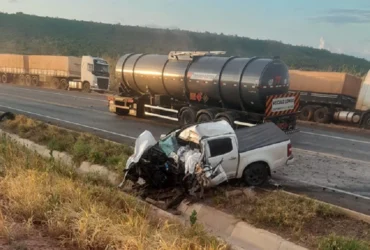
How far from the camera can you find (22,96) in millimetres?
34188

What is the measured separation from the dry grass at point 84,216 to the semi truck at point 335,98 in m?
16.2

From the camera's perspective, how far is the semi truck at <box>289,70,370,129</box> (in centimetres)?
2266

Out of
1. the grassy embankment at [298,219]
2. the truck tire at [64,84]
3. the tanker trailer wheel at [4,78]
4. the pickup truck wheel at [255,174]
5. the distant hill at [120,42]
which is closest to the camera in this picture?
the grassy embankment at [298,219]

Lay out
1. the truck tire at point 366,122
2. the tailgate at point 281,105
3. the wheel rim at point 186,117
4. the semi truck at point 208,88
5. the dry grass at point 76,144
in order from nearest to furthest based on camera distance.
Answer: the dry grass at point 76,144 → the tailgate at point 281,105 → the semi truck at point 208,88 → the wheel rim at point 186,117 → the truck tire at point 366,122

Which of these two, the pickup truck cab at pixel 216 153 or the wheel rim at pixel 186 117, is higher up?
the pickup truck cab at pixel 216 153

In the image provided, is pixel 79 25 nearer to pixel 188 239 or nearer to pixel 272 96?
pixel 272 96

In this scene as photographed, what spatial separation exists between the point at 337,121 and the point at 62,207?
19.0 m

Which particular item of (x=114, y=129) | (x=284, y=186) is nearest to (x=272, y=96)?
(x=284, y=186)

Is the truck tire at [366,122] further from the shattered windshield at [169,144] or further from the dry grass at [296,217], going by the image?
the shattered windshield at [169,144]

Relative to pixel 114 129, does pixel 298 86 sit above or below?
above

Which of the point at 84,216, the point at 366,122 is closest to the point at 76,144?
the point at 84,216

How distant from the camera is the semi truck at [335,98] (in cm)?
2266

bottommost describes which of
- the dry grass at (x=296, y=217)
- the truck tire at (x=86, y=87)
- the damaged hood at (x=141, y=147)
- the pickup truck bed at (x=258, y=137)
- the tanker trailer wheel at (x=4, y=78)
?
the tanker trailer wheel at (x=4, y=78)

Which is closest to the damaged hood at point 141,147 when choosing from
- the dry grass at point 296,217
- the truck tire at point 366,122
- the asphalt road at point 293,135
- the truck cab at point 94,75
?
the dry grass at point 296,217
